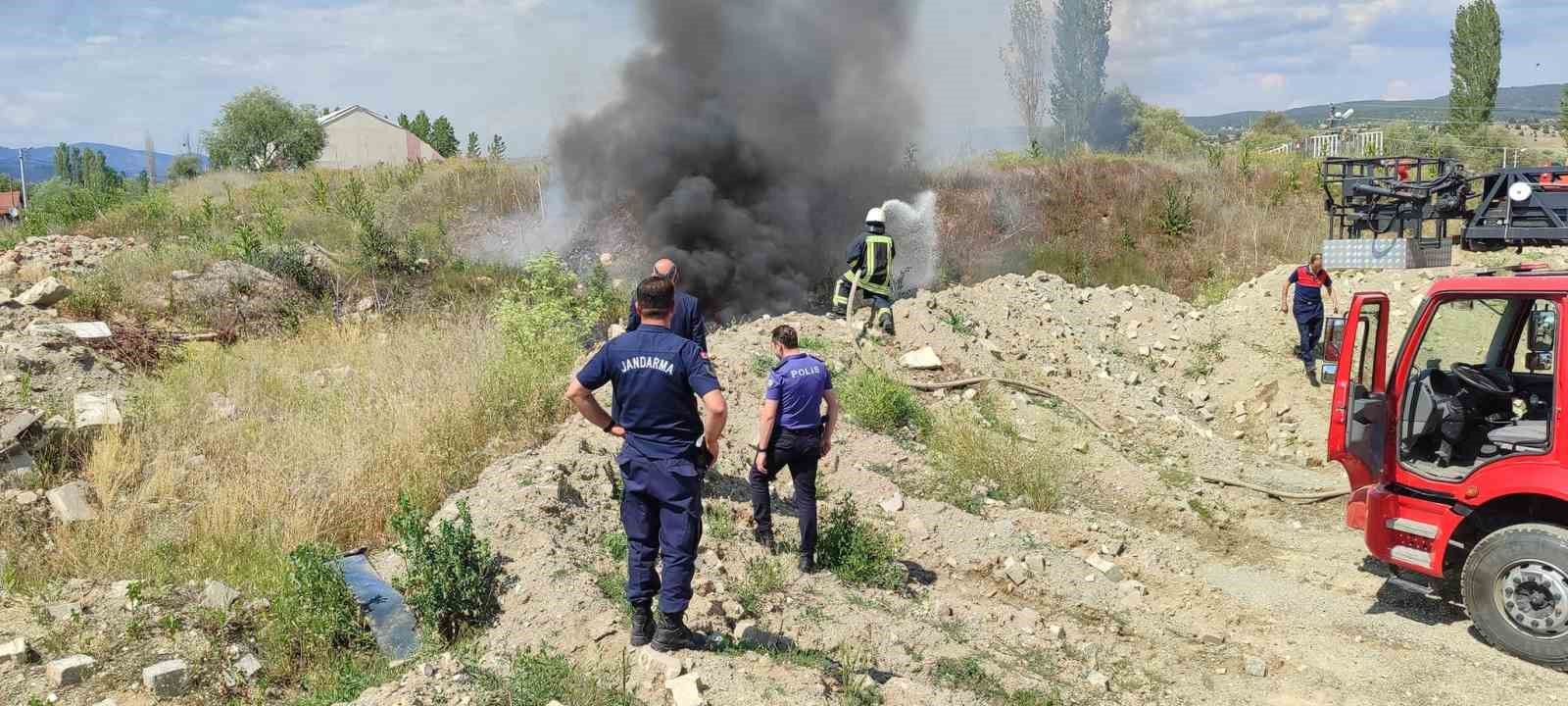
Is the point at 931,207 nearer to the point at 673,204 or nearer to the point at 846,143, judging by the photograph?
the point at 846,143

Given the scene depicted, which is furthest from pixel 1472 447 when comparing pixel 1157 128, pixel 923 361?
pixel 1157 128

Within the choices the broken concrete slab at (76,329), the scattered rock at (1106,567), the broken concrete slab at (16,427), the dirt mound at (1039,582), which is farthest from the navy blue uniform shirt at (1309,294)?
the broken concrete slab at (76,329)

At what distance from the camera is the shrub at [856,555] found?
5691 mm

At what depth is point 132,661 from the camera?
4.56 metres

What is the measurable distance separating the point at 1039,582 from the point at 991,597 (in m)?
0.38

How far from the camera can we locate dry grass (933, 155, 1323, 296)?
17094 millimetres

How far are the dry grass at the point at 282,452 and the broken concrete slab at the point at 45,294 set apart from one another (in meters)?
2.25

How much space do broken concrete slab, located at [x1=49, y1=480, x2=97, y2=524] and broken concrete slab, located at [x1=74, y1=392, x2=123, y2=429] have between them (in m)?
0.93

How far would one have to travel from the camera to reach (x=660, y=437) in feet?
13.5

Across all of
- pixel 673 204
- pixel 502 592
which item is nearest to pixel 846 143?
pixel 673 204

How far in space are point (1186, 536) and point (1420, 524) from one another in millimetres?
2206

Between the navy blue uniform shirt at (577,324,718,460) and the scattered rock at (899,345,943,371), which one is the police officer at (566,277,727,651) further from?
the scattered rock at (899,345,943,371)

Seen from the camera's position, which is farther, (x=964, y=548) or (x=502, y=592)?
(x=964, y=548)

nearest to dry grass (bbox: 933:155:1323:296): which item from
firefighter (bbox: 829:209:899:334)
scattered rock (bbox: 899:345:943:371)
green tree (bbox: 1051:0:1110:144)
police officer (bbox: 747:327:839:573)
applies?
firefighter (bbox: 829:209:899:334)
